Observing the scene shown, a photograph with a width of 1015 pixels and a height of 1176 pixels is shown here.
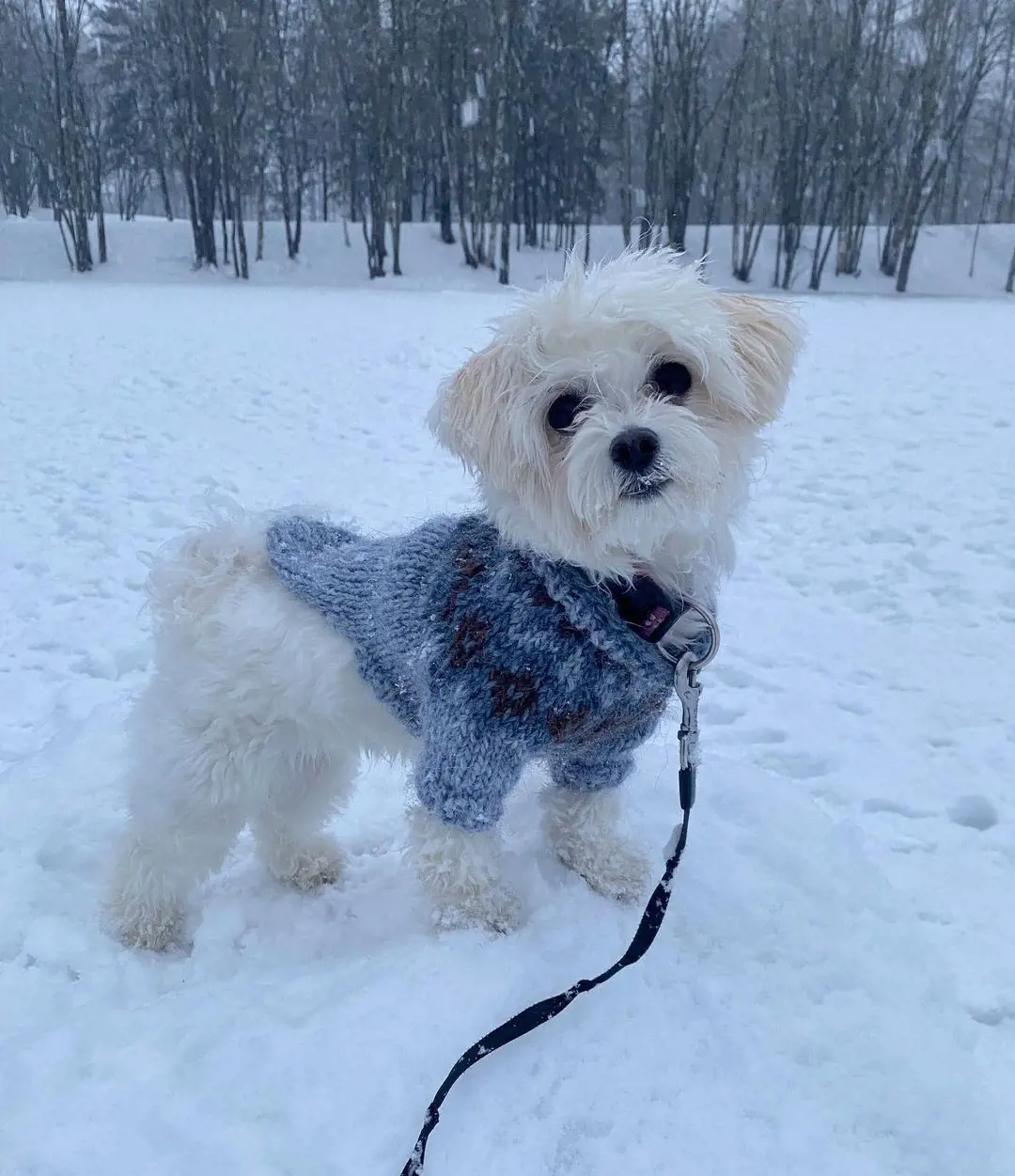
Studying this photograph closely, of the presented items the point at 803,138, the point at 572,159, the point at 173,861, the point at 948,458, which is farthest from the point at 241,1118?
the point at 572,159

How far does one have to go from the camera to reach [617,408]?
2049mm

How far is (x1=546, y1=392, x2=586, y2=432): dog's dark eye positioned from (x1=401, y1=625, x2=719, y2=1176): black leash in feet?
1.95

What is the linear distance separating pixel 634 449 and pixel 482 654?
63 cm

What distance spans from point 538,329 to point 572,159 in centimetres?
2798

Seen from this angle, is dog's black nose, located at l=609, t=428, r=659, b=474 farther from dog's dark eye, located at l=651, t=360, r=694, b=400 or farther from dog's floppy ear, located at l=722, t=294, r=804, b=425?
dog's floppy ear, located at l=722, t=294, r=804, b=425

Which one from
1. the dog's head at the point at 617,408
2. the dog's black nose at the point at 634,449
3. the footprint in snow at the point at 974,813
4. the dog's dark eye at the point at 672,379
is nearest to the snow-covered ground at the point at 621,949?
the footprint in snow at the point at 974,813

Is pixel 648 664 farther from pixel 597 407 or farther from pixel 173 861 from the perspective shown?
pixel 173 861

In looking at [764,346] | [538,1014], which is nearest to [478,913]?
[538,1014]

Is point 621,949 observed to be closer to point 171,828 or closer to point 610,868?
point 610,868

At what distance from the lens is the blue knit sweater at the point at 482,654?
2.13 m

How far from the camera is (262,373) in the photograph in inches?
418

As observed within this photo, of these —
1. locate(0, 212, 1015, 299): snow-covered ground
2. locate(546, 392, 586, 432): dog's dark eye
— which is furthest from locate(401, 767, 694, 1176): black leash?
locate(0, 212, 1015, 299): snow-covered ground

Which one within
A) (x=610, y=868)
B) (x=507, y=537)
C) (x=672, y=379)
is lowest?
(x=610, y=868)

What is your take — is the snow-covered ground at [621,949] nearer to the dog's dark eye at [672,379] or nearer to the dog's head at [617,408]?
the dog's head at [617,408]
